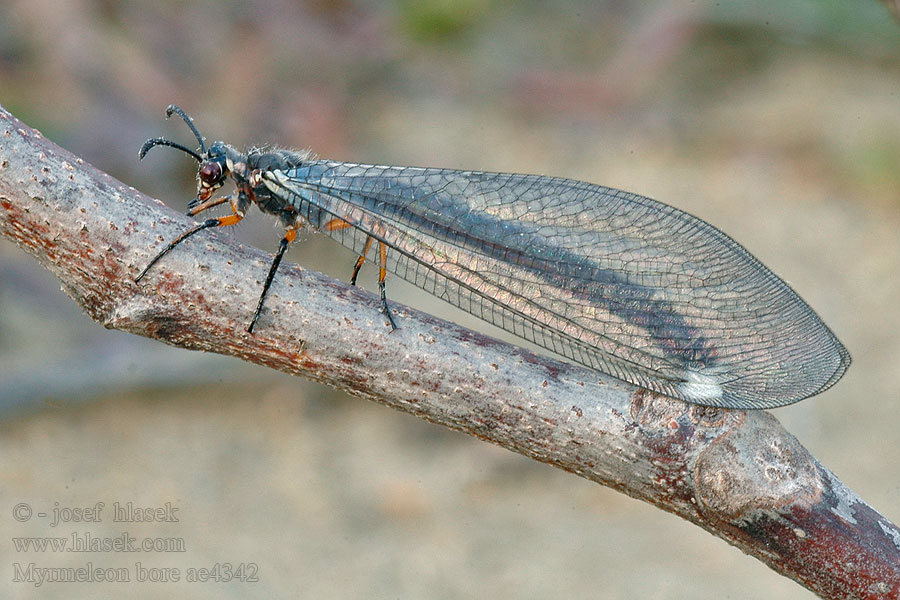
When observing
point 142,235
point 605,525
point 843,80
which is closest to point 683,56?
point 843,80

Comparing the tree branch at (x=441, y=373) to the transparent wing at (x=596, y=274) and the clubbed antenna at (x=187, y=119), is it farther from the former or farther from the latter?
the clubbed antenna at (x=187, y=119)

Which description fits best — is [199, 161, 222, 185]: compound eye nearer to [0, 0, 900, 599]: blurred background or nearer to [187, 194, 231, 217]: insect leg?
[187, 194, 231, 217]: insect leg

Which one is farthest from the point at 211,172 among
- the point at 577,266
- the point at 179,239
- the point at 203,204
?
the point at 577,266

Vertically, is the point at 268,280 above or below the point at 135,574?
above

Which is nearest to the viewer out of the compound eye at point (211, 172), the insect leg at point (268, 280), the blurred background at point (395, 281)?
the insect leg at point (268, 280)

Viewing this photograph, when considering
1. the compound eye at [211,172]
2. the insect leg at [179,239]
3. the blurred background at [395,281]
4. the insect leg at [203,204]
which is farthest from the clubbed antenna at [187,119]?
the blurred background at [395,281]

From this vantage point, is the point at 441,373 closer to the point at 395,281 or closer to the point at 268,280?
the point at 268,280
